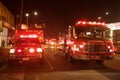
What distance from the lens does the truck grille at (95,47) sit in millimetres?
16594

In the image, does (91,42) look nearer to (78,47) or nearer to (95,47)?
(95,47)

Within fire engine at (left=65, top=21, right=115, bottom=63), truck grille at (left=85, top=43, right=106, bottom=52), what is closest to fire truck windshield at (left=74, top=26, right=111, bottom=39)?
fire engine at (left=65, top=21, right=115, bottom=63)

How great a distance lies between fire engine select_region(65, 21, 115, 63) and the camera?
16.6 metres

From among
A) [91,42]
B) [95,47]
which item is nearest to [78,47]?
[91,42]

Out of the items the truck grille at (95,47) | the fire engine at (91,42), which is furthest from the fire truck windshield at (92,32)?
the truck grille at (95,47)

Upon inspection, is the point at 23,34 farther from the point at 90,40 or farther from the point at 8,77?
the point at 8,77

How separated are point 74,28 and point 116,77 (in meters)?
Answer: 5.88

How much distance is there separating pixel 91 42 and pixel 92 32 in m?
0.76

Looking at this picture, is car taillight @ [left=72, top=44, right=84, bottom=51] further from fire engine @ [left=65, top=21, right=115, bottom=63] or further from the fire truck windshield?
the fire truck windshield

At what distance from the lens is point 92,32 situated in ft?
55.9

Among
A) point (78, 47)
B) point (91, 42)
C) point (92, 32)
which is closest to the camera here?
point (91, 42)

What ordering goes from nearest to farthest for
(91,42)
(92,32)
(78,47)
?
(91,42) < (78,47) < (92,32)

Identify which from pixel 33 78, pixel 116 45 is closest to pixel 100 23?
pixel 33 78

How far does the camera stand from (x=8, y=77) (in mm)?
12344
